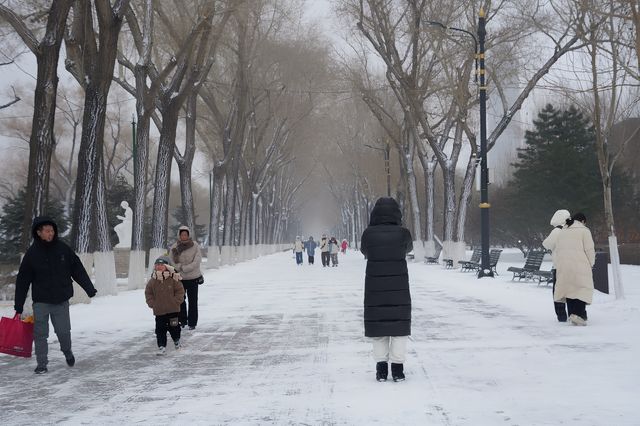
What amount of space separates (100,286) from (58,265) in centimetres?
1229

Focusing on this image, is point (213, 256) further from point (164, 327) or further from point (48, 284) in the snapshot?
point (48, 284)

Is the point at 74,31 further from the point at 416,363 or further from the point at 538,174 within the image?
the point at 538,174

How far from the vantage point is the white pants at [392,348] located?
753cm

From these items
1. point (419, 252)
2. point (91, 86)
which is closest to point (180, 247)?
point (91, 86)

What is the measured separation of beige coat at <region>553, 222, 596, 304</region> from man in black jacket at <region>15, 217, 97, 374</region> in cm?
677

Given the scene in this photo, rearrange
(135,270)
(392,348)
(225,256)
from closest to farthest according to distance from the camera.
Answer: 1. (392,348)
2. (135,270)
3. (225,256)

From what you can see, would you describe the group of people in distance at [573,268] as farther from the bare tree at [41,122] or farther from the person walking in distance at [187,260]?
the bare tree at [41,122]

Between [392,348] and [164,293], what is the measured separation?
Answer: 12.2 ft

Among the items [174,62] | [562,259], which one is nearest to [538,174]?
[174,62]

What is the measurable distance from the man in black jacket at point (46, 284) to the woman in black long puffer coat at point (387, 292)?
3364mm

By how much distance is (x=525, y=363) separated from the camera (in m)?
8.51

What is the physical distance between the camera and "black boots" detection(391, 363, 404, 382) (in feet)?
24.9

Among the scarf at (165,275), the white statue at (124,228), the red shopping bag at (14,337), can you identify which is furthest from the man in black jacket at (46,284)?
the white statue at (124,228)

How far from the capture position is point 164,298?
33.3 feet
